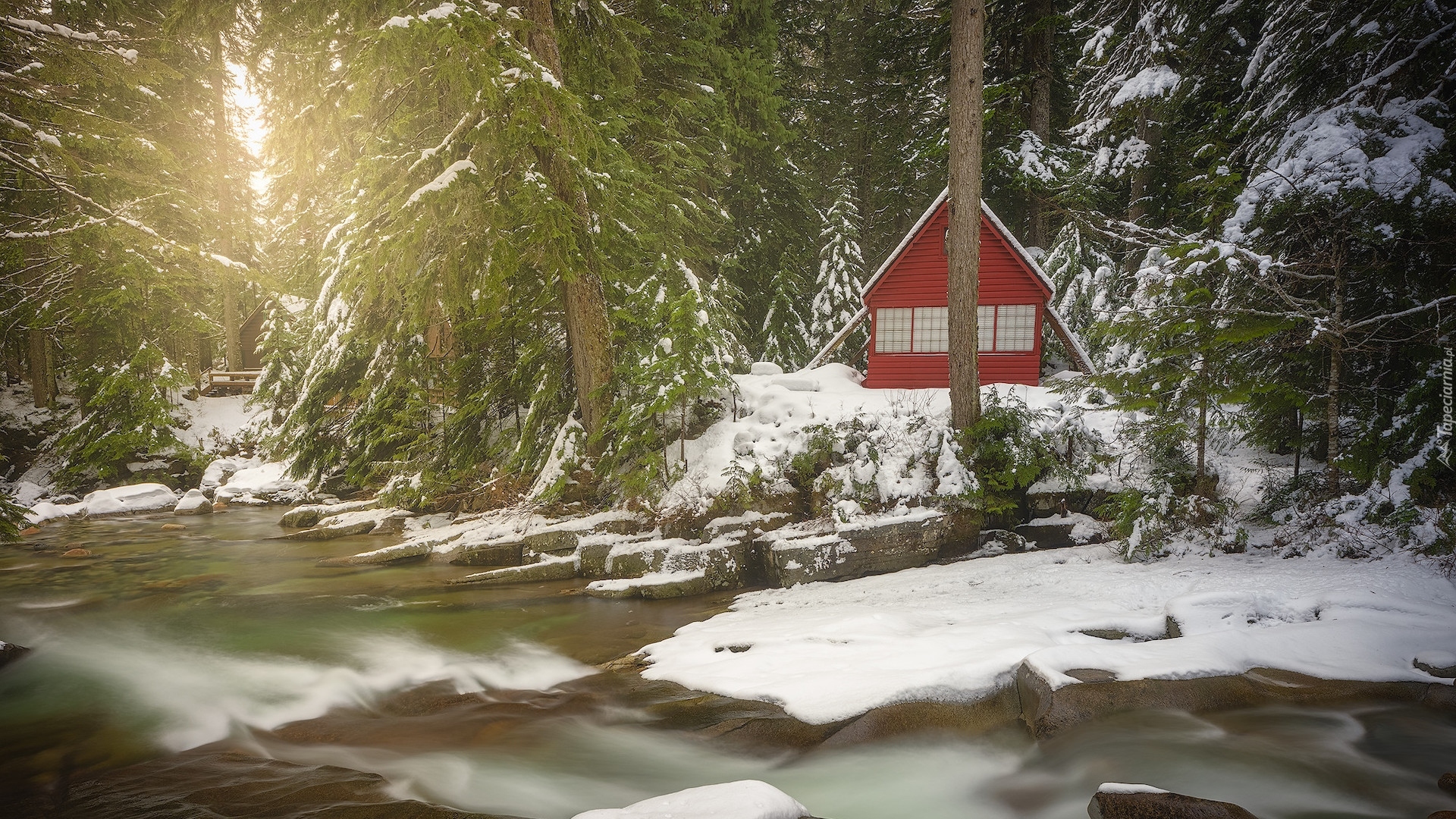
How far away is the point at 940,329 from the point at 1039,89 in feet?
29.0

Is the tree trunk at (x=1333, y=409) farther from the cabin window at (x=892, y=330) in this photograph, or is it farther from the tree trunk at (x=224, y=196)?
the tree trunk at (x=224, y=196)

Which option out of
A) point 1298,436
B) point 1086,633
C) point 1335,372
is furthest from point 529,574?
point 1335,372

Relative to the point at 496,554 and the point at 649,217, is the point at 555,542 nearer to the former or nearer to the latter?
the point at 496,554

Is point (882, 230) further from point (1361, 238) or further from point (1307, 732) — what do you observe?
point (1307, 732)

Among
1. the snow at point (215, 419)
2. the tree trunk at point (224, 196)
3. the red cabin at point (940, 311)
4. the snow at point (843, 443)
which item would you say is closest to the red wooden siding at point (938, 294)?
the red cabin at point (940, 311)

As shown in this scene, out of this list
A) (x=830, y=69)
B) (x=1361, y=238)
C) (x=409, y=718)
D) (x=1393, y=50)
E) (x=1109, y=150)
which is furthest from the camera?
(x=830, y=69)

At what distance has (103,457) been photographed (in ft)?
60.9

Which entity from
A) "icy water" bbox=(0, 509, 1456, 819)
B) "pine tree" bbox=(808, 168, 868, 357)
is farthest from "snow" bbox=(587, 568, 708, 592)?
"pine tree" bbox=(808, 168, 868, 357)

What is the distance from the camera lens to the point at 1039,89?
1877 centimetres

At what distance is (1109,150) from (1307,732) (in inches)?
690

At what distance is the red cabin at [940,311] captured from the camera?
50.9ft

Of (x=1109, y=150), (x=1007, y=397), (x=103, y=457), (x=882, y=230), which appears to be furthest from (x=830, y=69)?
(x=103, y=457)

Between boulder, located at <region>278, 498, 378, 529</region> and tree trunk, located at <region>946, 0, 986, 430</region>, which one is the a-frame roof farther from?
boulder, located at <region>278, 498, 378, 529</region>

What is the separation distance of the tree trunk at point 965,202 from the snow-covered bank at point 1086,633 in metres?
3.55
